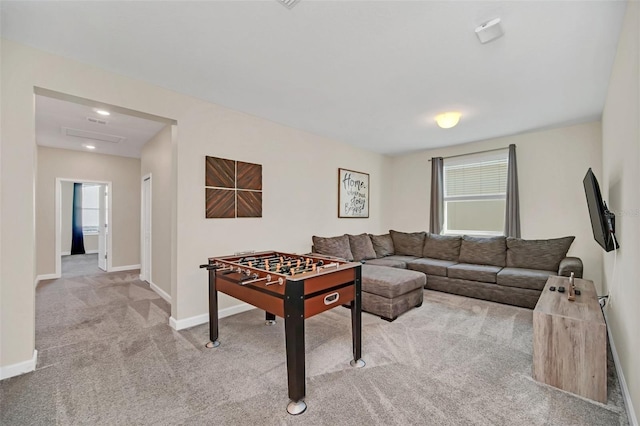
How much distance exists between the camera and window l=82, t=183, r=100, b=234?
8.74m

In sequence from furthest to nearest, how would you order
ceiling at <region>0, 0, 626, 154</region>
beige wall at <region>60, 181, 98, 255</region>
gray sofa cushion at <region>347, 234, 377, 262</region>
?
beige wall at <region>60, 181, 98, 255</region> → gray sofa cushion at <region>347, 234, 377, 262</region> → ceiling at <region>0, 0, 626, 154</region>

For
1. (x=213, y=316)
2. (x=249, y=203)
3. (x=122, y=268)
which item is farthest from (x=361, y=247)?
(x=122, y=268)

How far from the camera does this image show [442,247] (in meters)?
4.86

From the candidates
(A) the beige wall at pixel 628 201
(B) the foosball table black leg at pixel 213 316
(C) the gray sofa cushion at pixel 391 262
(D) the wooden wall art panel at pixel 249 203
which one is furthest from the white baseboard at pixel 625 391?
(D) the wooden wall art panel at pixel 249 203

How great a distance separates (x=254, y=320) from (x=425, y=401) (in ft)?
6.66

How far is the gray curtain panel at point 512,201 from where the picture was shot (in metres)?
4.42

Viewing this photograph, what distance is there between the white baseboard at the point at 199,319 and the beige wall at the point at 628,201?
3.38 meters

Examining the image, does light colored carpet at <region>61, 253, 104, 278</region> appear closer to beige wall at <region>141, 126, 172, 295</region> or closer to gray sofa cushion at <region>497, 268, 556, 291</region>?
beige wall at <region>141, 126, 172, 295</region>

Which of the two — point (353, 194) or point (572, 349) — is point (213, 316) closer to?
point (572, 349)

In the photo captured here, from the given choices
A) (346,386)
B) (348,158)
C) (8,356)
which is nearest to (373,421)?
(346,386)

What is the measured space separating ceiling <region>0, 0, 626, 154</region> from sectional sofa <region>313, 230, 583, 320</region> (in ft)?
6.45

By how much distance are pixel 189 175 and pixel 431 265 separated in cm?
376

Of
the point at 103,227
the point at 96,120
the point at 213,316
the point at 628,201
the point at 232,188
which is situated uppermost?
the point at 96,120

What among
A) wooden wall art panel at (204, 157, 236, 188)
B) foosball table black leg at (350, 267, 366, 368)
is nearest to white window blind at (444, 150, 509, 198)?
foosball table black leg at (350, 267, 366, 368)
